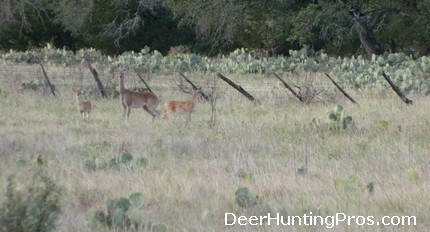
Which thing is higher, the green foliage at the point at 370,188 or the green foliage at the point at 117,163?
the green foliage at the point at 370,188

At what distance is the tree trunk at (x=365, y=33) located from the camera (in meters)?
35.4

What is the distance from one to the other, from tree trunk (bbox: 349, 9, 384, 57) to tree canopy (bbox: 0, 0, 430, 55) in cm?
4

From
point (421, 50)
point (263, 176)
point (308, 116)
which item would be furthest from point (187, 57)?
point (263, 176)

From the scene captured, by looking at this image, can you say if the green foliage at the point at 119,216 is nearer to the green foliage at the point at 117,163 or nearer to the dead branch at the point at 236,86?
the green foliage at the point at 117,163

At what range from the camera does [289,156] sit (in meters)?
11.6

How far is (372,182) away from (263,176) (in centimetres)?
134

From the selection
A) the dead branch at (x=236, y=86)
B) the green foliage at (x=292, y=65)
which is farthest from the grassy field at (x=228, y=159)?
the green foliage at (x=292, y=65)

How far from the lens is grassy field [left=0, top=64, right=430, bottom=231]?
26.6 ft

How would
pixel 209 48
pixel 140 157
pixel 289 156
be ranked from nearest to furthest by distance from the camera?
pixel 140 157
pixel 289 156
pixel 209 48

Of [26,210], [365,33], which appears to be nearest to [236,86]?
[26,210]

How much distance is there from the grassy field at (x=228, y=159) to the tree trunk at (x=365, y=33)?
1692 cm

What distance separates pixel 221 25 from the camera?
36.7 m

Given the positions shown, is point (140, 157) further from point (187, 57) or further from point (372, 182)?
point (187, 57)

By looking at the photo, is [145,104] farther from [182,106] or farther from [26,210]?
[26,210]
